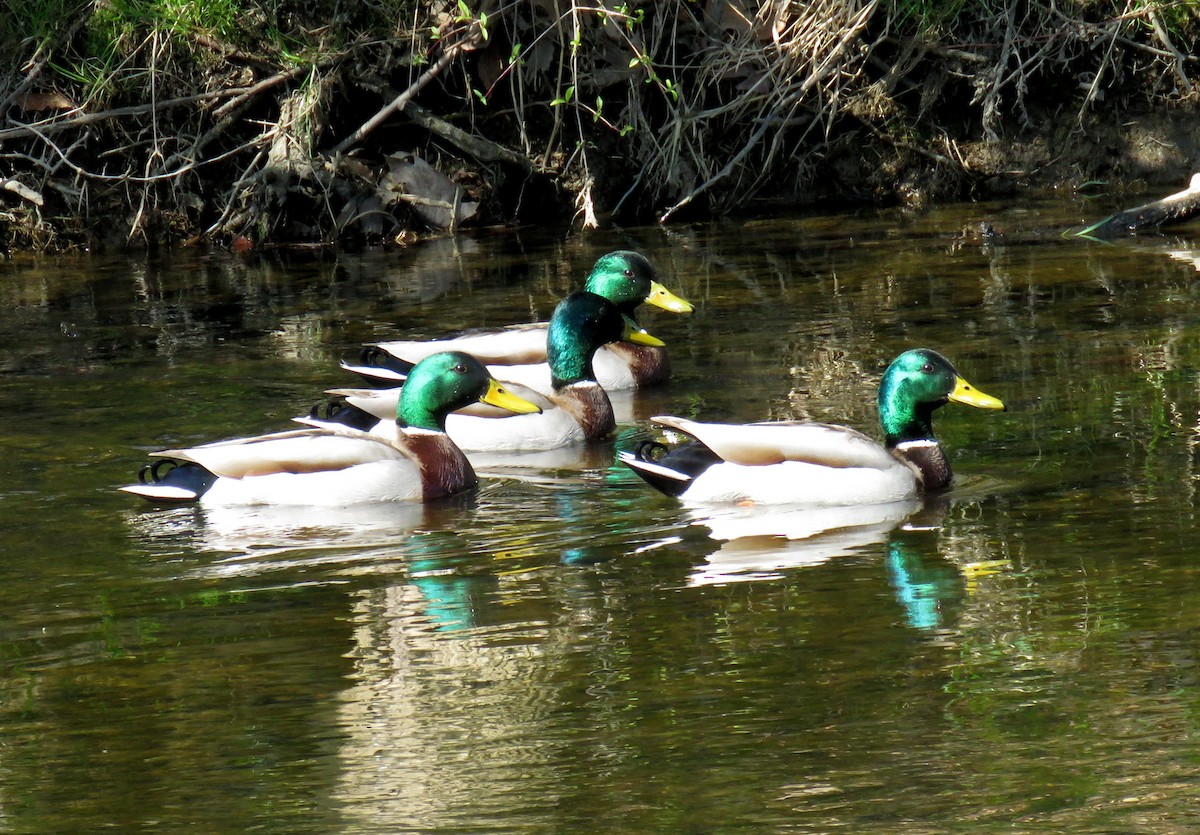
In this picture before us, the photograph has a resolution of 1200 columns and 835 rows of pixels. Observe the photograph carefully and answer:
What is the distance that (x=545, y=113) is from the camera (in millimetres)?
14469

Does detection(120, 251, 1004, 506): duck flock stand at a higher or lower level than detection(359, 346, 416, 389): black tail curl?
lower

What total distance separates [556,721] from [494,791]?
440 millimetres

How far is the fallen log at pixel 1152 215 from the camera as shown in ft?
40.2

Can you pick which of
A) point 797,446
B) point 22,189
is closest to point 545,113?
point 22,189

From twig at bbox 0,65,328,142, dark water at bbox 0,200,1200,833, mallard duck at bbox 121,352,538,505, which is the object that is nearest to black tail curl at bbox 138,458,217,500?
mallard duck at bbox 121,352,538,505

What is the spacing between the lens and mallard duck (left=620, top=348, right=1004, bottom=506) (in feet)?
21.4

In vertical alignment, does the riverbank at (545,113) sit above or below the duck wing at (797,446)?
→ above

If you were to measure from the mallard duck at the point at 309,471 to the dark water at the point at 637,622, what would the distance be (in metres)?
0.11

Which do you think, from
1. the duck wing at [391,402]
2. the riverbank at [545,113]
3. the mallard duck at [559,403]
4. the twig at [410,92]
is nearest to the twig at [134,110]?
the riverbank at [545,113]

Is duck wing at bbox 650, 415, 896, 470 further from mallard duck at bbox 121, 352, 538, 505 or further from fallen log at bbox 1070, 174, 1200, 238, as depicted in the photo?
fallen log at bbox 1070, 174, 1200, 238

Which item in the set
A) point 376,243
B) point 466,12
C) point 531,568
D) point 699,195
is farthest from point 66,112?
point 531,568

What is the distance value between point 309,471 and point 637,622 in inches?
80.9

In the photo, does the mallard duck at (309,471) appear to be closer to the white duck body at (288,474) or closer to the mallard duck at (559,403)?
the white duck body at (288,474)

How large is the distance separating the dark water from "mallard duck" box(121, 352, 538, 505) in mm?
109
